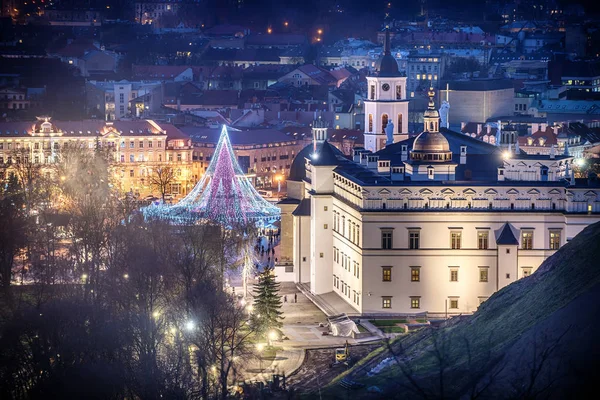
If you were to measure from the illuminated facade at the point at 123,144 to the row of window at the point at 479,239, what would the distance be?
107ft

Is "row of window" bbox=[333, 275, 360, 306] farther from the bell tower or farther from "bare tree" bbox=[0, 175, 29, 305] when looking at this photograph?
the bell tower

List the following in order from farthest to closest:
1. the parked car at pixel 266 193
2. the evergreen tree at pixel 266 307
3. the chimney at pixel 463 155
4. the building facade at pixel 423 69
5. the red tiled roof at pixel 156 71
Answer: the red tiled roof at pixel 156 71
the building facade at pixel 423 69
the parked car at pixel 266 193
the chimney at pixel 463 155
the evergreen tree at pixel 266 307

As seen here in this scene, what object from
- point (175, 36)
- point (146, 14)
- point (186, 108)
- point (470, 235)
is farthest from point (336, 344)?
point (146, 14)

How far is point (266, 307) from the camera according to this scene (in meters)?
48.0

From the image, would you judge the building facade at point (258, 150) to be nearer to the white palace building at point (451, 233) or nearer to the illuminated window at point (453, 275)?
the white palace building at point (451, 233)

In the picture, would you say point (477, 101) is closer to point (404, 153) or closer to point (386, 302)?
point (404, 153)

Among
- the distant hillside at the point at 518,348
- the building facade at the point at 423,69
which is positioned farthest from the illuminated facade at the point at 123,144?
the distant hillside at the point at 518,348

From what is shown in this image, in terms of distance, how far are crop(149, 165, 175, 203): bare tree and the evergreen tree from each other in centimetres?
2944

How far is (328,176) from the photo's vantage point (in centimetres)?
5441

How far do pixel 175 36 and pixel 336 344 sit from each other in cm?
11038

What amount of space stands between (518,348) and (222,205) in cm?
3175

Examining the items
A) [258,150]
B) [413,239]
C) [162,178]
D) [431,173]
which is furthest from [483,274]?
[258,150]

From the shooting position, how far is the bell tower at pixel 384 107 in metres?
66.6

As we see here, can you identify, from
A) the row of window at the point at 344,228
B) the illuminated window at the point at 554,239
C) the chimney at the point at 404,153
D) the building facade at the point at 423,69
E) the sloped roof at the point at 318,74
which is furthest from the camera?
the sloped roof at the point at 318,74
